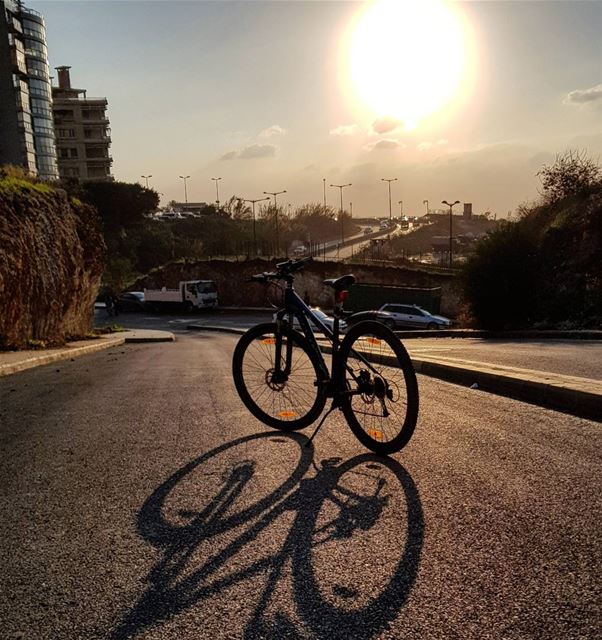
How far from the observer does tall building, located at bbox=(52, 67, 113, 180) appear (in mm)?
99562

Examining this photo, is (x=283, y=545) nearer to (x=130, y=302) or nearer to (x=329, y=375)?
(x=329, y=375)

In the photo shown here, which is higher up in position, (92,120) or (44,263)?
(92,120)

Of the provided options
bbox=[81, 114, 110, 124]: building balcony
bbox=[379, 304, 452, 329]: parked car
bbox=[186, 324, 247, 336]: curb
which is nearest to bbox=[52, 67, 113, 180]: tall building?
bbox=[81, 114, 110, 124]: building balcony

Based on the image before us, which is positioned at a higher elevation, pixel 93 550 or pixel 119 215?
pixel 119 215

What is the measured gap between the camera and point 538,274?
880 inches

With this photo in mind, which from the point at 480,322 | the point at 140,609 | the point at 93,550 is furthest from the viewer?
the point at 480,322

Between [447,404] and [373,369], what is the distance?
1748 mm

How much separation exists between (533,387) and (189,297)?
1739 inches

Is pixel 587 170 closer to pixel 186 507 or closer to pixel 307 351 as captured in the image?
pixel 307 351

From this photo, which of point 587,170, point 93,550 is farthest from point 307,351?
point 587,170

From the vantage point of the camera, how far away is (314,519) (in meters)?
2.93

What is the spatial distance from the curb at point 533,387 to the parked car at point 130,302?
4743 centimetres

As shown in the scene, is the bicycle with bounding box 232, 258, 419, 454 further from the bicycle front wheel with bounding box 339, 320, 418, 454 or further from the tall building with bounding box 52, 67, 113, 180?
the tall building with bounding box 52, 67, 113, 180

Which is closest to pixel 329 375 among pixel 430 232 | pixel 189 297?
pixel 189 297
